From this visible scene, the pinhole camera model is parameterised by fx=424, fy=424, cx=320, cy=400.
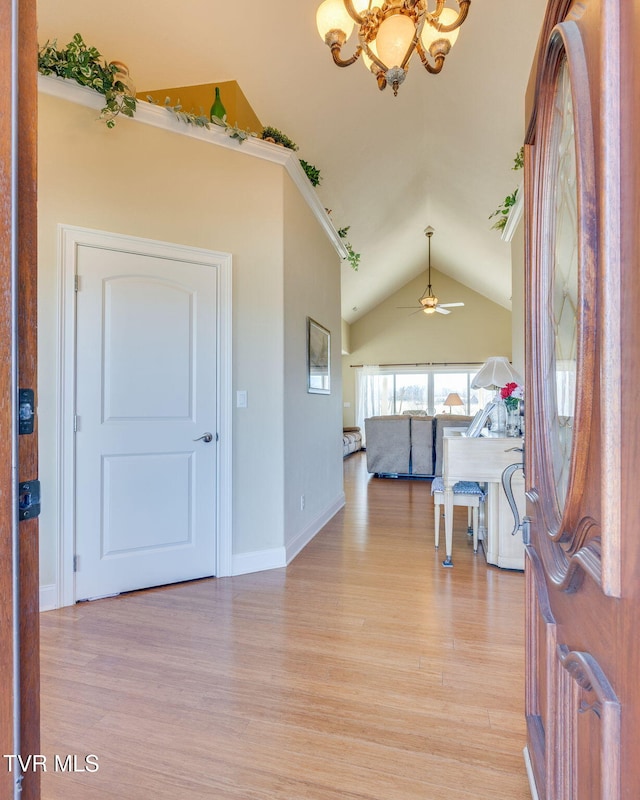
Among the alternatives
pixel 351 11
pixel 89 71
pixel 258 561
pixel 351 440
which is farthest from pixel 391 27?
pixel 351 440

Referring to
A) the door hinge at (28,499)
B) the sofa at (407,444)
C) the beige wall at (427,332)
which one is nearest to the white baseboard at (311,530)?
the sofa at (407,444)

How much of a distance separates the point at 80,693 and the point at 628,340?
2074 millimetres

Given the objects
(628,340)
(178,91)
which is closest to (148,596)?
(628,340)

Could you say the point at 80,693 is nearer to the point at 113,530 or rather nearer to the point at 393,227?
the point at 113,530

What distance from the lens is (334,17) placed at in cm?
198

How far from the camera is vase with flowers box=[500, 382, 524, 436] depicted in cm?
299

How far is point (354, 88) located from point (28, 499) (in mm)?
3863

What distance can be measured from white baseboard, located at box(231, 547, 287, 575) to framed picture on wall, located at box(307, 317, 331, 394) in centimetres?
134

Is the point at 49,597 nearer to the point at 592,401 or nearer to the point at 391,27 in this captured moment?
the point at 592,401

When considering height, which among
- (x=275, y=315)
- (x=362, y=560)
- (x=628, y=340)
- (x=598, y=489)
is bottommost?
(x=362, y=560)

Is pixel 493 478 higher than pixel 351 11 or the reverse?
the reverse

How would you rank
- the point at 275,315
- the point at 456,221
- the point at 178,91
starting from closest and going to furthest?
the point at 275,315 < the point at 178,91 < the point at 456,221

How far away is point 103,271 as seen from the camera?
2.44 m

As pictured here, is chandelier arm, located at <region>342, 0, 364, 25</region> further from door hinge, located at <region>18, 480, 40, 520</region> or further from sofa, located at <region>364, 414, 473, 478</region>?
sofa, located at <region>364, 414, 473, 478</region>
